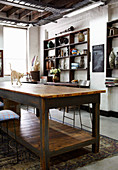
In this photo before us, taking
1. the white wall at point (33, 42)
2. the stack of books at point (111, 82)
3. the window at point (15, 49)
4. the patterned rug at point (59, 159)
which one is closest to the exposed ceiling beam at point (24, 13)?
the window at point (15, 49)

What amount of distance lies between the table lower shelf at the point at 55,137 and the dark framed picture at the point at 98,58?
2.81 meters

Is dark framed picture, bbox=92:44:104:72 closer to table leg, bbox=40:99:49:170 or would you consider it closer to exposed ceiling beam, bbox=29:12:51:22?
exposed ceiling beam, bbox=29:12:51:22

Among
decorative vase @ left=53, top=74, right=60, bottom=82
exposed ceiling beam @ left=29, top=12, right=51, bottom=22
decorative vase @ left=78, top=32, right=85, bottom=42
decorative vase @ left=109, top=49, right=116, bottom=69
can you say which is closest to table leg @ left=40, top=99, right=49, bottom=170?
decorative vase @ left=109, top=49, right=116, bottom=69

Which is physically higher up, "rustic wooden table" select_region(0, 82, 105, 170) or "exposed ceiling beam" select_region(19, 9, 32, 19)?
"exposed ceiling beam" select_region(19, 9, 32, 19)

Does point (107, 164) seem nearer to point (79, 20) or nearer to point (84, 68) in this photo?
point (84, 68)

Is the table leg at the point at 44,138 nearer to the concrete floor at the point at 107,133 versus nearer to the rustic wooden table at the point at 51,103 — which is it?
the rustic wooden table at the point at 51,103

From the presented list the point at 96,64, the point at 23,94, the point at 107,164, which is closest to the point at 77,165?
the point at 107,164

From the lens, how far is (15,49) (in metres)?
8.79

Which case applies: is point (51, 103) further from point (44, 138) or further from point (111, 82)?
point (111, 82)

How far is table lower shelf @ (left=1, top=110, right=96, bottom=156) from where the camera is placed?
→ 2785mm

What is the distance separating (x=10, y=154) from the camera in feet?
10.1

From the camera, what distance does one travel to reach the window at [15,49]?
28.1 feet

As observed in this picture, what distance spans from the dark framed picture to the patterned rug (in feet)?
10.5

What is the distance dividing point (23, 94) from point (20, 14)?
6576mm
